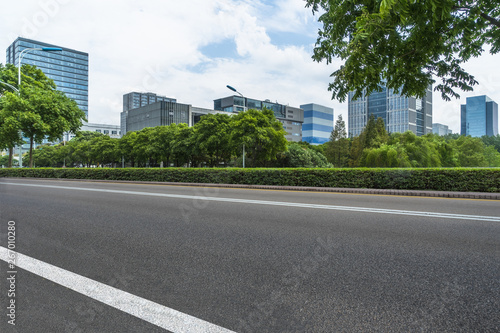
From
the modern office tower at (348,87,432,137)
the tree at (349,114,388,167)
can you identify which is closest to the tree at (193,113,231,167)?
the tree at (349,114,388,167)

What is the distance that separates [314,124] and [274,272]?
16032cm

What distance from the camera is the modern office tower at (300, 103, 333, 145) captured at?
157 meters

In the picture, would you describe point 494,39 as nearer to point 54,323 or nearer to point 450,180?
point 450,180

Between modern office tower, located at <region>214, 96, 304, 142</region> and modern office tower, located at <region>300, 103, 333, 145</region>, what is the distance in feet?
17.8

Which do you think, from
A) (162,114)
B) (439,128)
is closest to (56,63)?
(162,114)

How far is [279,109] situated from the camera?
14200 cm

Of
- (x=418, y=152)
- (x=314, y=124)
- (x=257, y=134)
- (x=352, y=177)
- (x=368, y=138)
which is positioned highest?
(x=314, y=124)

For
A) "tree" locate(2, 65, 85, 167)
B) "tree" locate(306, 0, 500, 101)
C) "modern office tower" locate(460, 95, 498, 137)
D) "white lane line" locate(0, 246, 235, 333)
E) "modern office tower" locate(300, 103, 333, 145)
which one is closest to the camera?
"white lane line" locate(0, 246, 235, 333)

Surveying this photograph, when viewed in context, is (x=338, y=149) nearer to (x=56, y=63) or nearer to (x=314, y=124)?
(x=56, y=63)

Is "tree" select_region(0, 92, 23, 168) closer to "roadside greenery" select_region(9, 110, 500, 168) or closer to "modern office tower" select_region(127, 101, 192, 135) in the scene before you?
"roadside greenery" select_region(9, 110, 500, 168)

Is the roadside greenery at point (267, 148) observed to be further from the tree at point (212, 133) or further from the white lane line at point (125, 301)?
the white lane line at point (125, 301)

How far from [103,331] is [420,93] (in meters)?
8.58

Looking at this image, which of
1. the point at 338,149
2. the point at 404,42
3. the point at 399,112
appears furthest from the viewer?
the point at 399,112

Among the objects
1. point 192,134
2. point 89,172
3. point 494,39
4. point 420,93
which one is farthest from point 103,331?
point 192,134
